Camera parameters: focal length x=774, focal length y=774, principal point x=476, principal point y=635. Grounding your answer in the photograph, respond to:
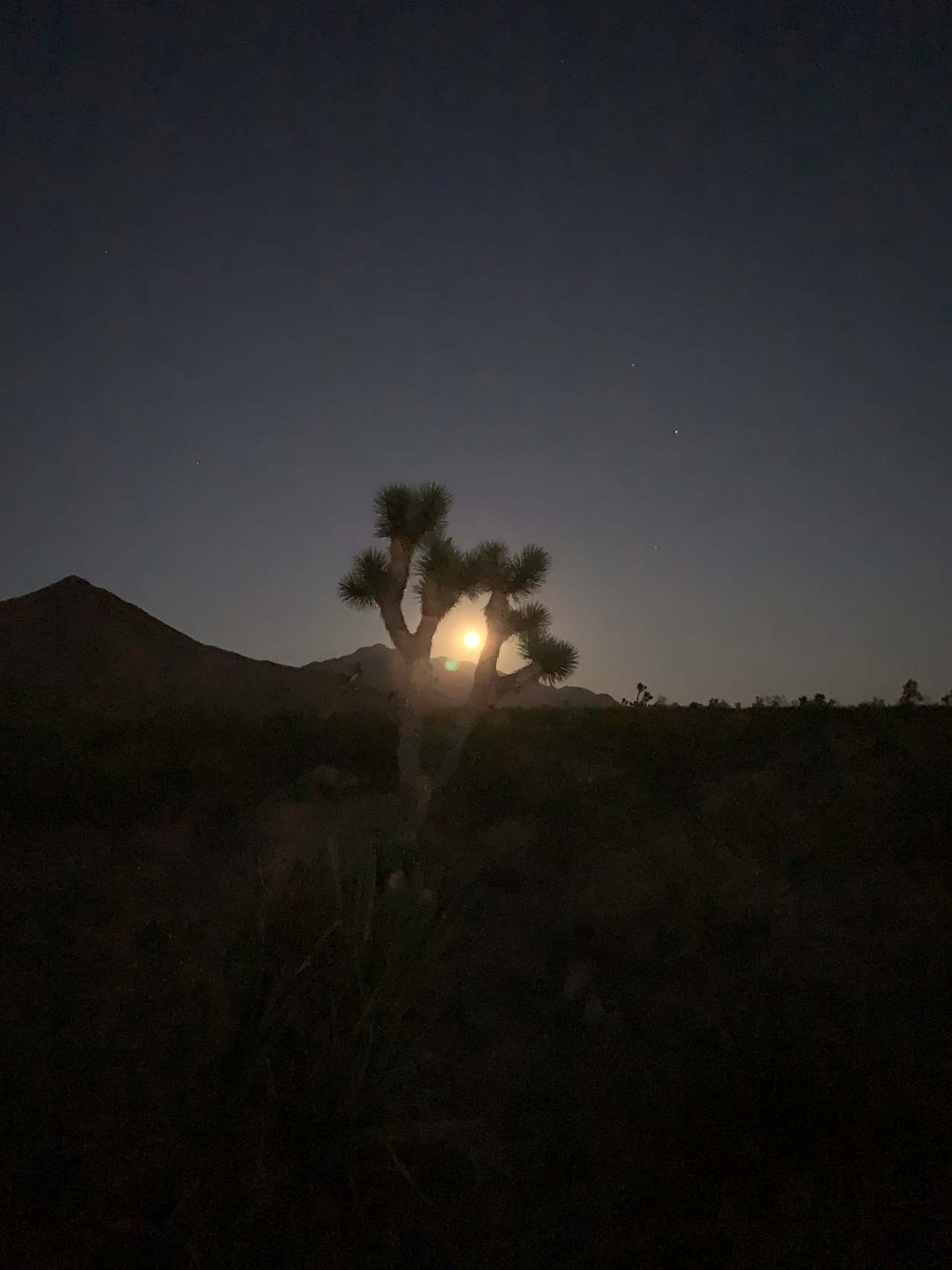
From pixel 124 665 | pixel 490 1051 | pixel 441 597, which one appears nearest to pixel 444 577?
pixel 441 597

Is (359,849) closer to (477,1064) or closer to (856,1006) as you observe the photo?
(477,1064)

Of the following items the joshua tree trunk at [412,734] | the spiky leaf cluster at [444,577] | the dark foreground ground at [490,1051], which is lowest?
the dark foreground ground at [490,1051]

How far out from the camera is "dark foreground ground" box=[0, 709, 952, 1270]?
12.2 ft

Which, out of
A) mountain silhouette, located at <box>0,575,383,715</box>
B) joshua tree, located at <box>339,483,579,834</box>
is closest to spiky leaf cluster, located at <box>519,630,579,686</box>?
joshua tree, located at <box>339,483,579,834</box>

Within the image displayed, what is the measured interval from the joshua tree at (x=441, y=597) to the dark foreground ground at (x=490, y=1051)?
309 centimetres

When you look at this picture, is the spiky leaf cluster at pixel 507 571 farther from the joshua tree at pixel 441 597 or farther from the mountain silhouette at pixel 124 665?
the mountain silhouette at pixel 124 665

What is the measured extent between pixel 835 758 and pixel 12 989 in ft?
40.7

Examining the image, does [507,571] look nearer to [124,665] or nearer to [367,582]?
[367,582]

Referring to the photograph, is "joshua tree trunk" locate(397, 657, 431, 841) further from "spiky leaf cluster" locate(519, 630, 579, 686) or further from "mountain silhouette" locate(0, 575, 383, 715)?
"mountain silhouette" locate(0, 575, 383, 715)

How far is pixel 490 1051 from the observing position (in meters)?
5.65

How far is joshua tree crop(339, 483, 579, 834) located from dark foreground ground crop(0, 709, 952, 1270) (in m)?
3.09

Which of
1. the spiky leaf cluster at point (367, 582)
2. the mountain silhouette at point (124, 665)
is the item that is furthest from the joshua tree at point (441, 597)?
the mountain silhouette at point (124, 665)

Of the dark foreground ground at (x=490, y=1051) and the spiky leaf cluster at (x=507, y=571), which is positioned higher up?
the spiky leaf cluster at (x=507, y=571)

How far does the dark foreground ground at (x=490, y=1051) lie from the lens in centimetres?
372
